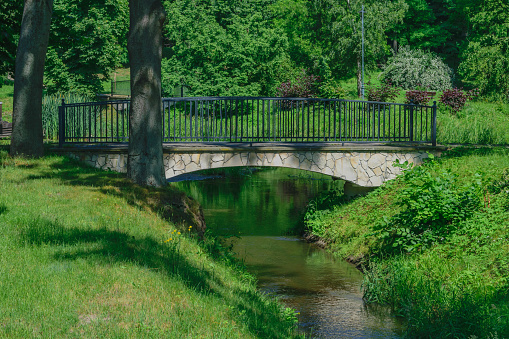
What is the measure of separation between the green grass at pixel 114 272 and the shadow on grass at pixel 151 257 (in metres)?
0.02

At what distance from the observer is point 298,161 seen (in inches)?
571

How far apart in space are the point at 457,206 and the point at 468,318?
3.86 meters

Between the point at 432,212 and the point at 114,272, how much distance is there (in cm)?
708

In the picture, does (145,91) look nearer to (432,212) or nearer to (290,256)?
(290,256)

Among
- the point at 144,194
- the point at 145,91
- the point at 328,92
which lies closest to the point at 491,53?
the point at 328,92

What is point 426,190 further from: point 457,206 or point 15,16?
point 15,16

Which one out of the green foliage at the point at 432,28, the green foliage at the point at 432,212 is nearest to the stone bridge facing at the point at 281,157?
the green foliage at the point at 432,212

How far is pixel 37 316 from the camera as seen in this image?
→ 5.08 m

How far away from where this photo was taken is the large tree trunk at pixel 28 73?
528 inches

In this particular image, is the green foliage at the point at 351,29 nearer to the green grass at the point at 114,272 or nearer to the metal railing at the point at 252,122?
the metal railing at the point at 252,122

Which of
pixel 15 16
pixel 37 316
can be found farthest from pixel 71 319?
pixel 15 16

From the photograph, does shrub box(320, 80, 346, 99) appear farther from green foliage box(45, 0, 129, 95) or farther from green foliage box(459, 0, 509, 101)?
green foliage box(45, 0, 129, 95)

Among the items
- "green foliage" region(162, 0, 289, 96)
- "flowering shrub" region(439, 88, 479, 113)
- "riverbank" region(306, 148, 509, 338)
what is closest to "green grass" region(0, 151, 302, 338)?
"riverbank" region(306, 148, 509, 338)

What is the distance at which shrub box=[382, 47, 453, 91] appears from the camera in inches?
1631
